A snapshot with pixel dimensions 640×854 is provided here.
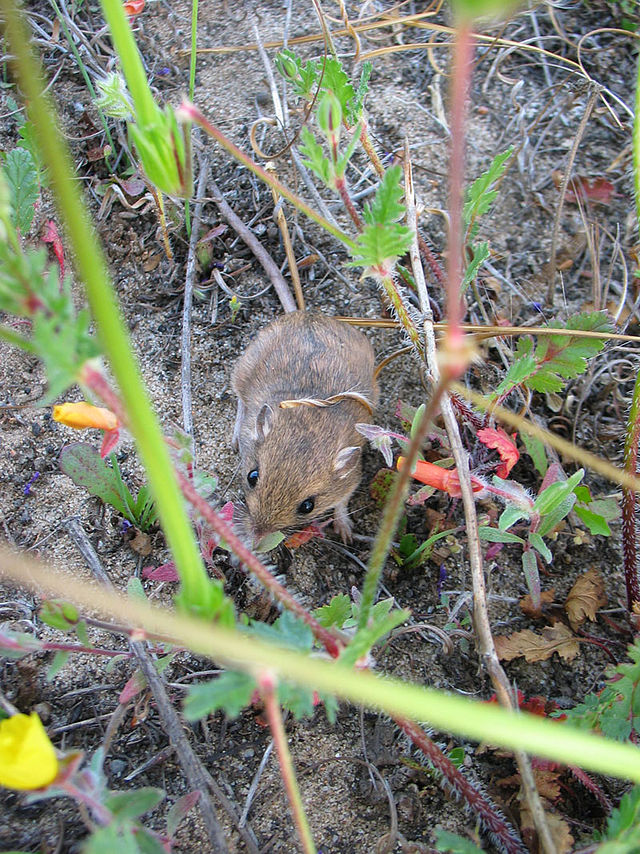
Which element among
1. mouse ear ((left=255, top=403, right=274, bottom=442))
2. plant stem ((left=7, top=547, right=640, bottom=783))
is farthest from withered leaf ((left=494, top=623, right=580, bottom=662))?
plant stem ((left=7, top=547, right=640, bottom=783))

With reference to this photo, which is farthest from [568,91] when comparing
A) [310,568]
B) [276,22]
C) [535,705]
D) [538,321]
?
[535,705]

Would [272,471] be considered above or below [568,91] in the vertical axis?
below

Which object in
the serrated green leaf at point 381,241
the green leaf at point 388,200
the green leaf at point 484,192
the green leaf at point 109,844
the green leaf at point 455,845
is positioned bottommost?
the green leaf at point 455,845

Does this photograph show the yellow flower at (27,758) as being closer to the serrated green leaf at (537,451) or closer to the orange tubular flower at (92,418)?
the orange tubular flower at (92,418)

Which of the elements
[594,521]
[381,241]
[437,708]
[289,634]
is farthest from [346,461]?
[437,708]

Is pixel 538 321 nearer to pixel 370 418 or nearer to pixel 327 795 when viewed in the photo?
pixel 370 418

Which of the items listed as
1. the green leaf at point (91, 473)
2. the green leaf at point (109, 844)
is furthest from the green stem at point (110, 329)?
the green leaf at point (91, 473)
